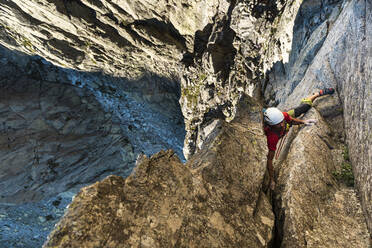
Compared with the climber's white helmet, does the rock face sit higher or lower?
lower

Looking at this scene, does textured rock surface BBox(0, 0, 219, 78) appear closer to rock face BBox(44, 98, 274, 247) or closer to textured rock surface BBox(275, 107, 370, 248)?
textured rock surface BBox(275, 107, 370, 248)

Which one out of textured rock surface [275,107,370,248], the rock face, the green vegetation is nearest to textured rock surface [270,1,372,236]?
the green vegetation

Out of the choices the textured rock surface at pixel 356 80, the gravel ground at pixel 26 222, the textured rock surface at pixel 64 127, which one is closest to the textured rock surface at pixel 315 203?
the textured rock surface at pixel 356 80

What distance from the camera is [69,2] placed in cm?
2231

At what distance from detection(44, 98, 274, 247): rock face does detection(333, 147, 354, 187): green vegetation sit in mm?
3093

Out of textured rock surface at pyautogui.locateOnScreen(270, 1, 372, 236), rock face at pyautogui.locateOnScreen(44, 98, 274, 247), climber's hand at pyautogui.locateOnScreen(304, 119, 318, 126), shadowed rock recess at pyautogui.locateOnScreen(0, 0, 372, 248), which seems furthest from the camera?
climber's hand at pyautogui.locateOnScreen(304, 119, 318, 126)

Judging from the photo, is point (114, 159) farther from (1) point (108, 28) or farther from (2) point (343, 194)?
(2) point (343, 194)

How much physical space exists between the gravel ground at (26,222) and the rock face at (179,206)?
36.8m

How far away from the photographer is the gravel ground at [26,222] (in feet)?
99.1

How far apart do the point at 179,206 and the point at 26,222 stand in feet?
126

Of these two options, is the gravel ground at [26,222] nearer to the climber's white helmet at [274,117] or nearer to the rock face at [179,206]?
the rock face at [179,206]

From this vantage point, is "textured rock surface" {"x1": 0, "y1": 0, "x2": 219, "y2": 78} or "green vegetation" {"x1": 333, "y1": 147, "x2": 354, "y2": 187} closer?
"green vegetation" {"x1": 333, "y1": 147, "x2": 354, "y2": 187}

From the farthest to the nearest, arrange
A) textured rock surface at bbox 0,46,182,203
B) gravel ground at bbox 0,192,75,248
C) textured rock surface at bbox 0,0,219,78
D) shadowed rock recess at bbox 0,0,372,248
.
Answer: gravel ground at bbox 0,192,75,248, textured rock surface at bbox 0,46,182,203, textured rock surface at bbox 0,0,219,78, shadowed rock recess at bbox 0,0,372,248

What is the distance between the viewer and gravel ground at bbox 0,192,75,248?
3020cm
